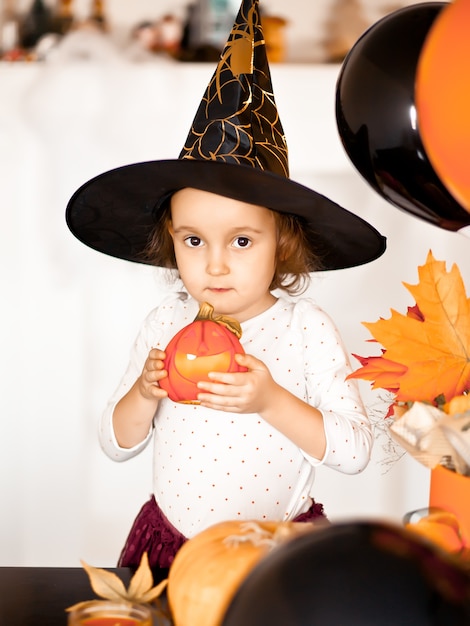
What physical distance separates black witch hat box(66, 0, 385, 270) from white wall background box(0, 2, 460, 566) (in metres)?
0.82

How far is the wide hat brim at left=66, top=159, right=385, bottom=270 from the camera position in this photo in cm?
101

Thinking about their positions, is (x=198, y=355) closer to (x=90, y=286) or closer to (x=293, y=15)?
(x=90, y=286)

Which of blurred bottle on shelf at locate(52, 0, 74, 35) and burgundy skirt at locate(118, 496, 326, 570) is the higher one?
blurred bottle on shelf at locate(52, 0, 74, 35)

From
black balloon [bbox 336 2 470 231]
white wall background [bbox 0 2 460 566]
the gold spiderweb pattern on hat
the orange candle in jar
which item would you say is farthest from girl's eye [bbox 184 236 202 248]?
white wall background [bbox 0 2 460 566]

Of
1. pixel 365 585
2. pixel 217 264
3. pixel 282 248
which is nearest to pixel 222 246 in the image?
pixel 217 264

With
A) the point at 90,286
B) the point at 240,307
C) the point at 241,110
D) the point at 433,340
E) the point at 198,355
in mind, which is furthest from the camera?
the point at 90,286

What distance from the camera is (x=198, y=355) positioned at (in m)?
0.88

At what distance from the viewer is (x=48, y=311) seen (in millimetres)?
2078

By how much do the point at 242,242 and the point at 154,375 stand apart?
24cm

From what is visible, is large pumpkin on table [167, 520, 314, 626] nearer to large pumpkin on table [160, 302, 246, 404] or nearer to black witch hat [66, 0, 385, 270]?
large pumpkin on table [160, 302, 246, 404]

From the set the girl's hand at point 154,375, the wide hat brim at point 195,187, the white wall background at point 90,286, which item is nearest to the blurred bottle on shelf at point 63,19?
the white wall background at point 90,286

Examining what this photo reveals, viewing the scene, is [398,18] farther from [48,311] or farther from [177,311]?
[48,311]

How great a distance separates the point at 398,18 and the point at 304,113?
48.9 inches

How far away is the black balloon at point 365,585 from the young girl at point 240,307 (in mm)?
534
